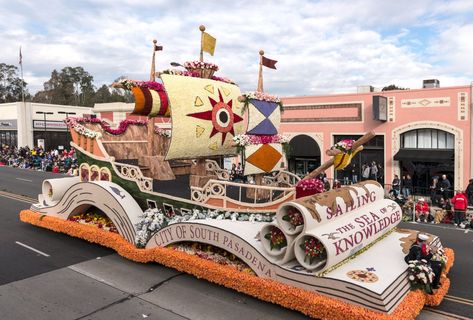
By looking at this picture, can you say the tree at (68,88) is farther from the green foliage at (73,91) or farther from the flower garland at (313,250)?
the flower garland at (313,250)

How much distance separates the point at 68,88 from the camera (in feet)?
298

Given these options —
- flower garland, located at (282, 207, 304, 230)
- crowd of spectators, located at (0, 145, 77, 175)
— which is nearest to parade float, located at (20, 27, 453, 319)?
flower garland, located at (282, 207, 304, 230)

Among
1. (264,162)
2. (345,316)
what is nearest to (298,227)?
(345,316)

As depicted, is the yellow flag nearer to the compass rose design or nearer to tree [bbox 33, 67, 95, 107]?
the compass rose design

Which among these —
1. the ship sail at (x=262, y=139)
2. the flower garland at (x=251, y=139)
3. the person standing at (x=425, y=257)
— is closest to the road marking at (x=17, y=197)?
the flower garland at (x=251, y=139)

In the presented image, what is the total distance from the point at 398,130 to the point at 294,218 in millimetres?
17649

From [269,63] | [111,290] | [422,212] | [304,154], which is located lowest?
[111,290]

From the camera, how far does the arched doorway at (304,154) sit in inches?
1001

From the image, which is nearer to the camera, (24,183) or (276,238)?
(276,238)

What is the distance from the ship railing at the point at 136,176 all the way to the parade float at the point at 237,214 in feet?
0.14

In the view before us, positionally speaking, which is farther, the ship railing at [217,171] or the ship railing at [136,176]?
the ship railing at [217,171]

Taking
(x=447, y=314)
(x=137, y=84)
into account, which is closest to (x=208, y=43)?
(x=137, y=84)

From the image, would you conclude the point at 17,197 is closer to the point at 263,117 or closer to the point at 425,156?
the point at 263,117

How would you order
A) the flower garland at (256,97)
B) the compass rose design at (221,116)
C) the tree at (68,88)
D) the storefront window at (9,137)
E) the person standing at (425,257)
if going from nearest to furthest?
the person standing at (425,257) → the flower garland at (256,97) → the compass rose design at (221,116) → the storefront window at (9,137) → the tree at (68,88)
